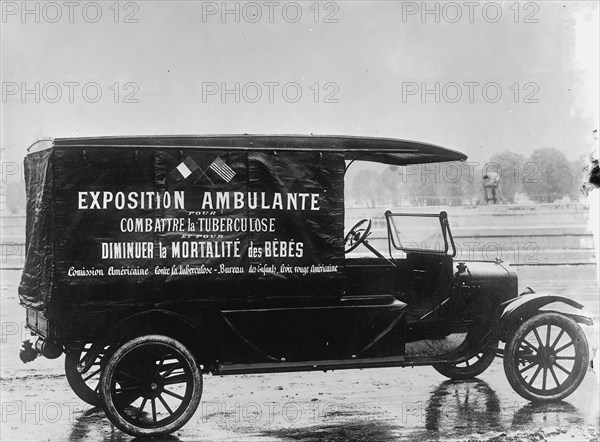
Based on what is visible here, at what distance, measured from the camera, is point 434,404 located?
6.32 metres

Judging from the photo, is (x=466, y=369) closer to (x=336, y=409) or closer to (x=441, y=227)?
(x=441, y=227)

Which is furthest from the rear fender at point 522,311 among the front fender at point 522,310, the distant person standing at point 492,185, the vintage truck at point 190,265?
the distant person standing at point 492,185

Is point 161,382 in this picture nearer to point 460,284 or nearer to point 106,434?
point 106,434

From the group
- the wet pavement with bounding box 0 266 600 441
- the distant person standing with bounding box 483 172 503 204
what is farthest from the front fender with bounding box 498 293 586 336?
the distant person standing with bounding box 483 172 503 204

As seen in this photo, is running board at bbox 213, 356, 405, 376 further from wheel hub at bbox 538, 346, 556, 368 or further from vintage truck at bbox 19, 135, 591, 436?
wheel hub at bbox 538, 346, 556, 368

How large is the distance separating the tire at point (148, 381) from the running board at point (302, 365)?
29 cm

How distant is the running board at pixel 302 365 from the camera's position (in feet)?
18.1

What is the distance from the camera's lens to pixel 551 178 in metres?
43.1

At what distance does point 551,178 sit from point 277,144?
41.0 meters

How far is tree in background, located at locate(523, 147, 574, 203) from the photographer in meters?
41.3

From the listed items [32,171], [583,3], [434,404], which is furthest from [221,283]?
[583,3]

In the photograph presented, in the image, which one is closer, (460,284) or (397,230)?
(460,284)

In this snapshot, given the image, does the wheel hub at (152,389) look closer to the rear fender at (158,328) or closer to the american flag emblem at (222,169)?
the rear fender at (158,328)

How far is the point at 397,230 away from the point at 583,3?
316 cm
